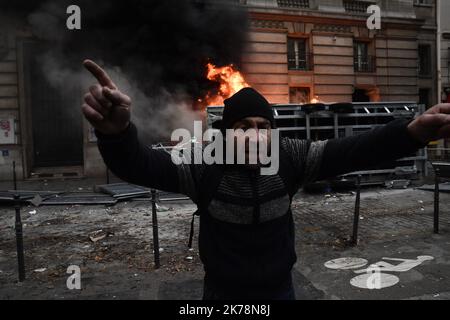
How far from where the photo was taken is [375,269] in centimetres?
460

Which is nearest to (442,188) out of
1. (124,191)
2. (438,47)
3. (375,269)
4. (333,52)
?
(375,269)

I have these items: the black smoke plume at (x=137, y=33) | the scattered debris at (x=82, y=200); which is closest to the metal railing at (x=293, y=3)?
the black smoke plume at (x=137, y=33)

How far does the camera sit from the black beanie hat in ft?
6.44

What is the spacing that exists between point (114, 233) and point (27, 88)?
1070cm

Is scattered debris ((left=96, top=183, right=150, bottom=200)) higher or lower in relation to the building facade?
lower

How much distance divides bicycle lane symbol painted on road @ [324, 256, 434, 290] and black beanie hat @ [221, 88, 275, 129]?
294 centimetres

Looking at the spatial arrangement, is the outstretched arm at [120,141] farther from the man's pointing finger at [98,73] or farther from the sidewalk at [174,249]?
the sidewalk at [174,249]

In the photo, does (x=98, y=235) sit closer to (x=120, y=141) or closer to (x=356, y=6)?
(x=120, y=141)

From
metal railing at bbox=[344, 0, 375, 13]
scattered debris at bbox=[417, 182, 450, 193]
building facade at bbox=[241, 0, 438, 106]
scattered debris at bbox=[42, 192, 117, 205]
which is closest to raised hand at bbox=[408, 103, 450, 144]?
scattered debris at bbox=[42, 192, 117, 205]

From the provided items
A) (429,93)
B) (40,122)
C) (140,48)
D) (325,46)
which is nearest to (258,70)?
(325,46)

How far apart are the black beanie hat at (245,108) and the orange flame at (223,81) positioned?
42.3 feet

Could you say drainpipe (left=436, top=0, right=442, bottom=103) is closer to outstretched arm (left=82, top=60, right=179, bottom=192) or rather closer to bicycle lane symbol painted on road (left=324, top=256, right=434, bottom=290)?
bicycle lane symbol painted on road (left=324, top=256, right=434, bottom=290)
